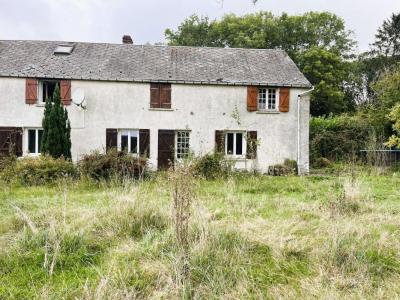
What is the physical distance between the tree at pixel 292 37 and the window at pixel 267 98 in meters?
14.1

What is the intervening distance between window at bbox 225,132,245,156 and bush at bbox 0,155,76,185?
323 inches

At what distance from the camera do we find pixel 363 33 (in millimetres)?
38594

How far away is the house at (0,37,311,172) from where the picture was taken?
59.2 feet

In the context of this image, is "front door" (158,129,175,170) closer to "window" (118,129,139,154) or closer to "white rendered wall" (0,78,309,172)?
"white rendered wall" (0,78,309,172)

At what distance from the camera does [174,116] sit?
18578 mm

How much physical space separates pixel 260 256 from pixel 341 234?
3.54 feet

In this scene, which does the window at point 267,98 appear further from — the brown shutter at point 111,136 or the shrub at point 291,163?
the brown shutter at point 111,136

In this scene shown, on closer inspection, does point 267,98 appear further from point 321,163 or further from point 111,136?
point 111,136

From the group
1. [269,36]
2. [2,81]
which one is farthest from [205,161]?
[269,36]

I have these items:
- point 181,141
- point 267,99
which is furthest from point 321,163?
point 181,141

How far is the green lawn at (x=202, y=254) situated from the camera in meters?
3.79

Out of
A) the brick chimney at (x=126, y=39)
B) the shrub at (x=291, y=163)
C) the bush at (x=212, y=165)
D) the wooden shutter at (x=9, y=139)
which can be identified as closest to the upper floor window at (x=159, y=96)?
the bush at (x=212, y=165)

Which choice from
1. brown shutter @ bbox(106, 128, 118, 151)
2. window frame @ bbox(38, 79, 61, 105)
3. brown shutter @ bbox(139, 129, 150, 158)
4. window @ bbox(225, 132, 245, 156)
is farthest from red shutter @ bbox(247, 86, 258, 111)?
window frame @ bbox(38, 79, 61, 105)

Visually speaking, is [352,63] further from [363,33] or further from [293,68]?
[293,68]
